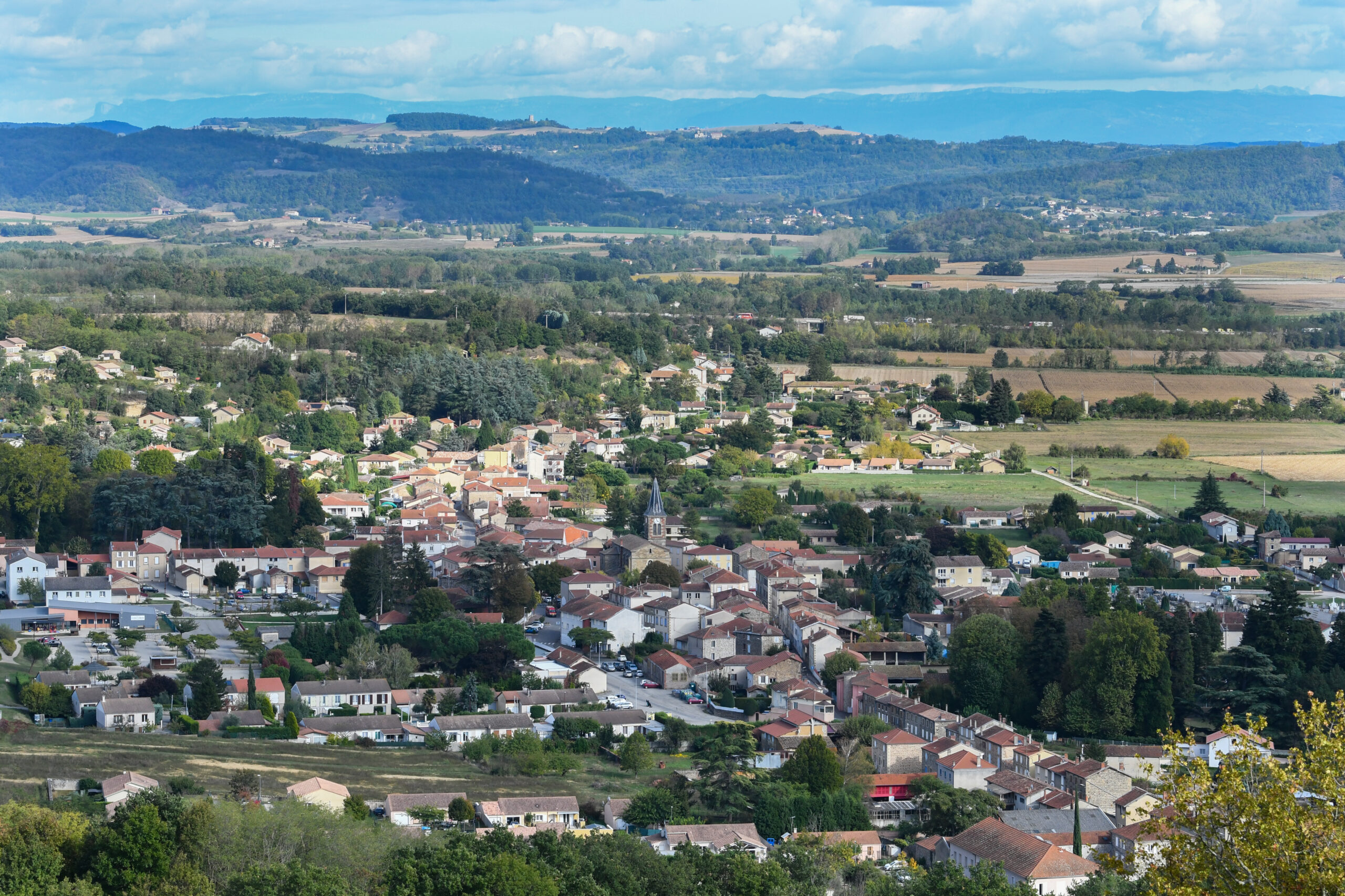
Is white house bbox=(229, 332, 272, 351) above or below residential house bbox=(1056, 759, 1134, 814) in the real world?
above

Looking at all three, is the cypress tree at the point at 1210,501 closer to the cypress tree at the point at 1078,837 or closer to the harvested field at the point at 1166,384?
the harvested field at the point at 1166,384

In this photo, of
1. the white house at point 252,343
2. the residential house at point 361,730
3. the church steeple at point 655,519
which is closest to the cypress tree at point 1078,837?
the residential house at point 361,730

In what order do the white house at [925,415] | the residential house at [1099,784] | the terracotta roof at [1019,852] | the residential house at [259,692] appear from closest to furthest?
the terracotta roof at [1019,852], the residential house at [1099,784], the residential house at [259,692], the white house at [925,415]

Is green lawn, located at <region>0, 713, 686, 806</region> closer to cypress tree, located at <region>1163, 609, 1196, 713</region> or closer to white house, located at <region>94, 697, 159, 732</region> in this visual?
white house, located at <region>94, 697, 159, 732</region>

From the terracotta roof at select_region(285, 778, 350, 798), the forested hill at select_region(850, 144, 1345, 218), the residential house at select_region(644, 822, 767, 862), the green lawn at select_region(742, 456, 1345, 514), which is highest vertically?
the forested hill at select_region(850, 144, 1345, 218)

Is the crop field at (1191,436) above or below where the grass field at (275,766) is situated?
below

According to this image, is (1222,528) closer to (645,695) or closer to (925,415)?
(925,415)

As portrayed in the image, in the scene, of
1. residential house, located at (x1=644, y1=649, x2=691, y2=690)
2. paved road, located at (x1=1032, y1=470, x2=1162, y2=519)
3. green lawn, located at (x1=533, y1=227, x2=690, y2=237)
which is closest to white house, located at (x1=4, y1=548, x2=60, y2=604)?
residential house, located at (x1=644, y1=649, x2=691, y2=690)

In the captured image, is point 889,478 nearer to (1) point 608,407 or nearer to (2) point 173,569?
(1) point 608,407
